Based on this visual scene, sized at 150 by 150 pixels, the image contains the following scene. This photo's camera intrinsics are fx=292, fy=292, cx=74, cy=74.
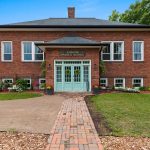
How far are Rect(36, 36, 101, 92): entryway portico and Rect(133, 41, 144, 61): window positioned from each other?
5.48 meters

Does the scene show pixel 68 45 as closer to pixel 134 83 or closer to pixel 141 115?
pixel 134 83

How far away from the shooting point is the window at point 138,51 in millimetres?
26062

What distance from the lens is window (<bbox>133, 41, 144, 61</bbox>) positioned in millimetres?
26062

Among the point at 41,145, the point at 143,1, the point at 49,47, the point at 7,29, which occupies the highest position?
the point at 143,1

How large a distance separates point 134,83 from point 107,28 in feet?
18.0

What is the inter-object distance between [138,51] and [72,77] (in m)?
7.39

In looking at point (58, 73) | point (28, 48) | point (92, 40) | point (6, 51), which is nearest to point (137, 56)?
point (92, 40)

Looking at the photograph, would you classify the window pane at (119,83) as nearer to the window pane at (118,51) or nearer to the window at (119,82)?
the window at (119,82)

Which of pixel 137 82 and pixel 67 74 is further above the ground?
pixel 67 74

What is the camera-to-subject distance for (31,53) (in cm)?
2595

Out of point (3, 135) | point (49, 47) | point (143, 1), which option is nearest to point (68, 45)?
point (49, 47)

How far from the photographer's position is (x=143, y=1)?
142 feet

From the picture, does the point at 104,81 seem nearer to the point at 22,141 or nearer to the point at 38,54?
the point at 38,54

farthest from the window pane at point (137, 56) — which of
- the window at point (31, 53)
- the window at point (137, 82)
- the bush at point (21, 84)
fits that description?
the bush at point (21, 84)
